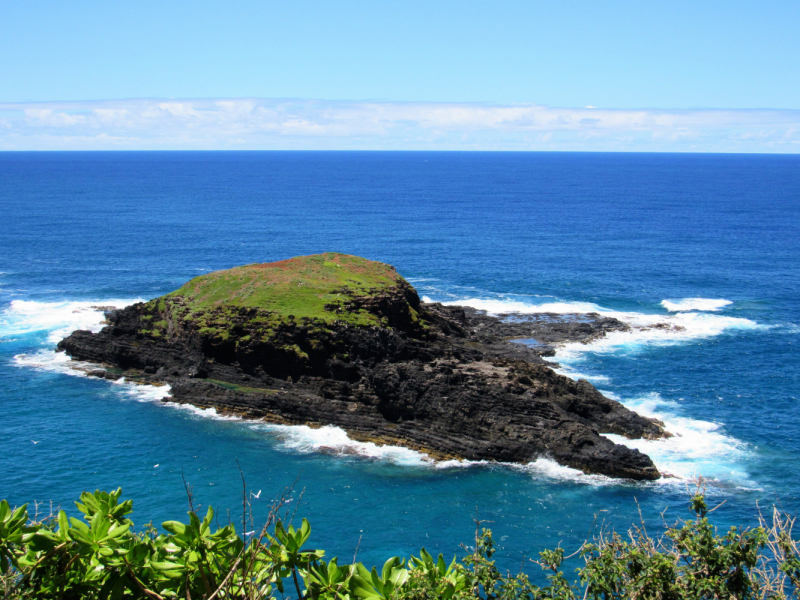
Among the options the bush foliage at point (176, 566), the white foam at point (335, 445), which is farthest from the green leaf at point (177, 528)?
the white foam at point (335, 445)

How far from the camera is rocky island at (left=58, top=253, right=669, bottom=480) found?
4141cm

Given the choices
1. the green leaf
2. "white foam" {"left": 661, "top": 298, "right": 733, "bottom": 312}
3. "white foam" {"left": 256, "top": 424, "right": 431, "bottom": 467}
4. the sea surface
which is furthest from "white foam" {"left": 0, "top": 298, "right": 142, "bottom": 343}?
"white foam" {"left": 661, "top": 298, "right": 733, "bottom": 312}

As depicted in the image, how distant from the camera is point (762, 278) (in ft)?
282

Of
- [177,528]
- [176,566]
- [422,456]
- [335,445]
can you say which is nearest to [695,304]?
[422,456]

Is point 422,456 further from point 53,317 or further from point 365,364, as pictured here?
point 53,317

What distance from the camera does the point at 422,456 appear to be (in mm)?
40562

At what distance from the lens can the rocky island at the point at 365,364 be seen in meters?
41.4

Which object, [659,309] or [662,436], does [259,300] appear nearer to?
[662,436]

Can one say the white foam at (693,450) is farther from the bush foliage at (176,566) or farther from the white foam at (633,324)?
the bush foliage at (176,566)

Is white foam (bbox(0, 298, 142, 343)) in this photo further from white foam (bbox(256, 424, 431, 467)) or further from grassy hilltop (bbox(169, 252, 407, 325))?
white foam (bbox(256, 424, 431, 467))

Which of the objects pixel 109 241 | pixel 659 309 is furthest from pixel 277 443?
pixel 109 241

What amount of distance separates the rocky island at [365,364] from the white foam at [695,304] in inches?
449

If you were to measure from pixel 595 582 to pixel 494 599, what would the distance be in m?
2.08

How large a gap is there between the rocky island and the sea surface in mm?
1653
